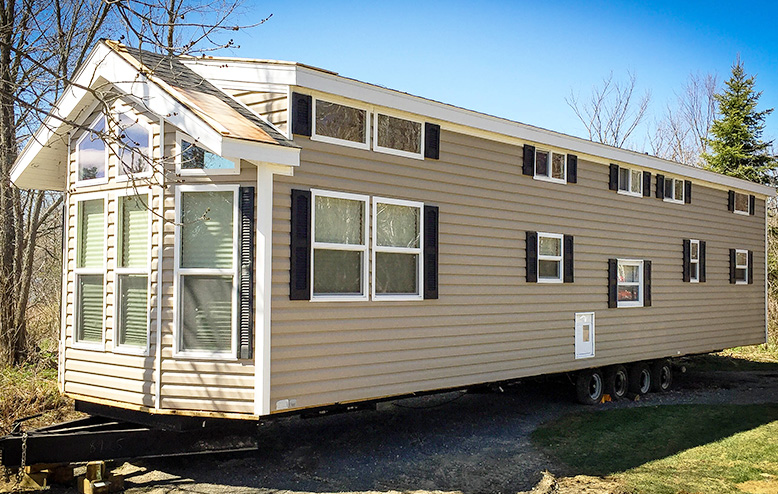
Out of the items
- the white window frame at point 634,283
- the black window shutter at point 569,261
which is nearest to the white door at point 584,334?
the black window shutter at point 569,261

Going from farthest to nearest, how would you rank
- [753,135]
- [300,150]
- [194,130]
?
[753,135]
[300,150]
[194,130]

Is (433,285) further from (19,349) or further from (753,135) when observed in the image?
(753,135)

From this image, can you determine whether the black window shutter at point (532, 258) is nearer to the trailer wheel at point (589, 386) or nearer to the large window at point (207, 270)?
the trailer wheel at point (589, 386)

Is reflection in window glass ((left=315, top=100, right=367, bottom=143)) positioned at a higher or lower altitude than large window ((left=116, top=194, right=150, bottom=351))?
higher

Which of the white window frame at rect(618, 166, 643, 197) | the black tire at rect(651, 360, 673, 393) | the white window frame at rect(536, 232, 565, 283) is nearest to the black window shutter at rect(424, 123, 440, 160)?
the white window frame at rect(536, 232, 565, 283)

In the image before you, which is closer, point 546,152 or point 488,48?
point 546,152

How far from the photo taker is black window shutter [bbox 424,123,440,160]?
820cm

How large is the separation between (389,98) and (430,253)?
1941 mm

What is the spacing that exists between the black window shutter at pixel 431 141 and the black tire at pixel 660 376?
7201 millimetres

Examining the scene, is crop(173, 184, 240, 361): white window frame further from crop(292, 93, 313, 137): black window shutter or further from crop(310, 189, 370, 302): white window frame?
crop(292, 93, 313, 137): black window shutter

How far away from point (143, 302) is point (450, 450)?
4092mm

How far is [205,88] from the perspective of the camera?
7141 millimetres

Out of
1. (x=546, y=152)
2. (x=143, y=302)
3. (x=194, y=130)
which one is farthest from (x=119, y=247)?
(x=546, y=152)

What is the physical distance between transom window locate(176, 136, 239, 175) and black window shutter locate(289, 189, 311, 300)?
732 mm
